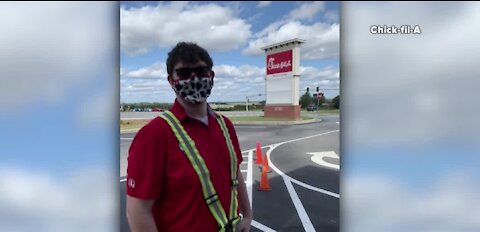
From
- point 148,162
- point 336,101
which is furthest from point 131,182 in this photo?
point 336,101

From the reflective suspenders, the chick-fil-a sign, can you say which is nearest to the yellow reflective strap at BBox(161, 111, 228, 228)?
the reflective suspenders

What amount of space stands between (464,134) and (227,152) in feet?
4.84

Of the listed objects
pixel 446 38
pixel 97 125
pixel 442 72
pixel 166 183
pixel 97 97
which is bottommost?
pixel 166 183

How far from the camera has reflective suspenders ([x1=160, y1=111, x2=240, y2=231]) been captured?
3.35 ft

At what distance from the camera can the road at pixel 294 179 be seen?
240 centimetres

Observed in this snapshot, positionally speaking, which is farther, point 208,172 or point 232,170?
point 232,170

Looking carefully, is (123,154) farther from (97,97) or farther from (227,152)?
(227,152)

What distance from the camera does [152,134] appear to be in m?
0.96

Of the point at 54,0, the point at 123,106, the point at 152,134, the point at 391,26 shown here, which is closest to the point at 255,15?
the point at 391,26

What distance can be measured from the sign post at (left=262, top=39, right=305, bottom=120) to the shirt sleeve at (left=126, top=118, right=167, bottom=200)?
3.67 ft

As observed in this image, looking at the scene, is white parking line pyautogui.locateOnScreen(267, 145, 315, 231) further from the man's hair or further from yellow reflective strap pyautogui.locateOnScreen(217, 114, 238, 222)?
the man's hair

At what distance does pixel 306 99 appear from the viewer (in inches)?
91.9

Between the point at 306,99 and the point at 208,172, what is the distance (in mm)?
1443

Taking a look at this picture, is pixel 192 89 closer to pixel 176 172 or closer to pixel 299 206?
pixel 176 172
